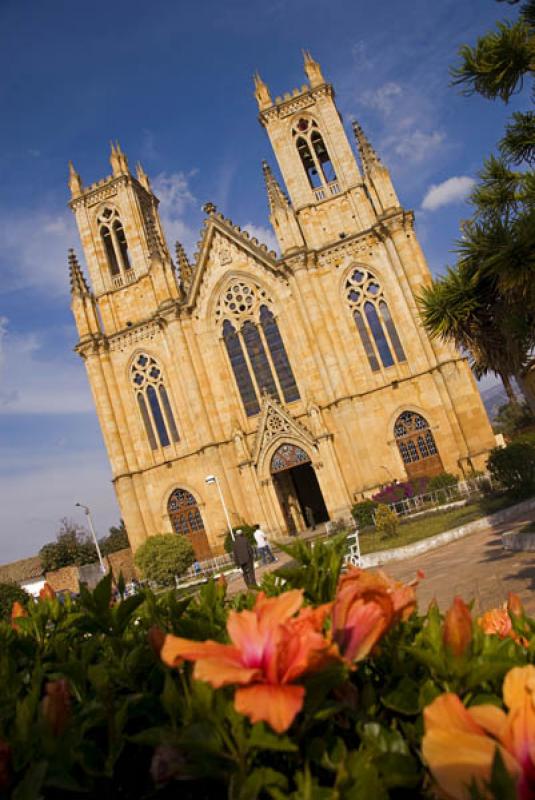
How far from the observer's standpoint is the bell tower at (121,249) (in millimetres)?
33000

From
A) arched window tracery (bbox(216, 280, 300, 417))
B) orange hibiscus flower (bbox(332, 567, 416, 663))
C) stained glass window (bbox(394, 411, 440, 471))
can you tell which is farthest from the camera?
arched window tracery (bbox(216, 280, 300, 417))

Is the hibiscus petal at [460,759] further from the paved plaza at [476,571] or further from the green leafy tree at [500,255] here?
the green leafy tree at [500,255]

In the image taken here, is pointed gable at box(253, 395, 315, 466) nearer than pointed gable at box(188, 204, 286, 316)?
Yes

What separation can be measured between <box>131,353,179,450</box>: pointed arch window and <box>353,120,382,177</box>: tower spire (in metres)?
16.0

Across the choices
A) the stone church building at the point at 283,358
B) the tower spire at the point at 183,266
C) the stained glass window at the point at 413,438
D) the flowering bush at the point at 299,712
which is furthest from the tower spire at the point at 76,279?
the flowering bush at the point at 299,712

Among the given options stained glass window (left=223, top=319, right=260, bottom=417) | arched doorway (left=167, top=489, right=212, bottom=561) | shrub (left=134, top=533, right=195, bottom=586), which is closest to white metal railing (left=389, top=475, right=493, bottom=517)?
shrub (left=134, top=533, right=195, bottom=586)

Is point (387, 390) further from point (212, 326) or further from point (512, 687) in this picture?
point (512, 687)

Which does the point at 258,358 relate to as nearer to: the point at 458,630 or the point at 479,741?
the point at 458,630

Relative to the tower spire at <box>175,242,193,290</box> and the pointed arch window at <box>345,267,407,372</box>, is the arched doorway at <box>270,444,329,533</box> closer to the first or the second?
the pointed arch window at <box>345,267,407,372</box>

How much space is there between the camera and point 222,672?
0.90 meters

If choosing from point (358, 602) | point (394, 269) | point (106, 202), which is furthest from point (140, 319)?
point (358, 602)

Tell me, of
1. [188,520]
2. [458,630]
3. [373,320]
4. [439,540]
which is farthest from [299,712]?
[188,520]

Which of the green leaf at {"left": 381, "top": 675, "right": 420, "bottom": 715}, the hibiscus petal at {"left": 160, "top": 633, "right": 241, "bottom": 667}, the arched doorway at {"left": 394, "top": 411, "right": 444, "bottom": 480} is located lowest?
the green leaf at {"left": 381, "top": 675, "right": 420, "bottom": 715}

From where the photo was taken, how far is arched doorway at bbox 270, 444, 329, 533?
29.3 m
